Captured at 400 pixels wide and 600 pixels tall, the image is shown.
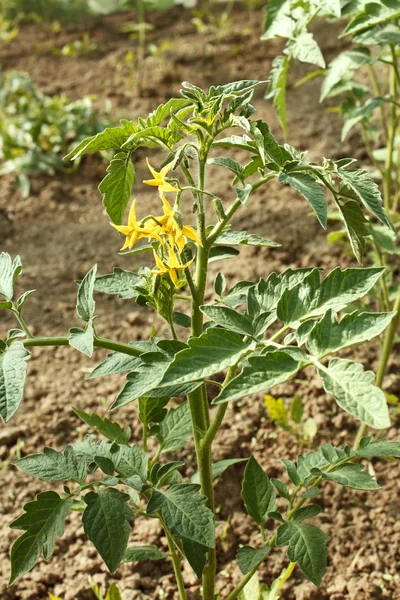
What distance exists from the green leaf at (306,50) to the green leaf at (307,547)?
0.82 meters

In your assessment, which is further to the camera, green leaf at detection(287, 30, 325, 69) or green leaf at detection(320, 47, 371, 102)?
green leaf at detection(320, 47, 371, 102)

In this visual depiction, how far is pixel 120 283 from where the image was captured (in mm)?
1115

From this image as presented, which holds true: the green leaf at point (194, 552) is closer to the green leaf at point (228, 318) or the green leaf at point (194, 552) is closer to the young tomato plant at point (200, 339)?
the young tomato plant at point (200, 339)

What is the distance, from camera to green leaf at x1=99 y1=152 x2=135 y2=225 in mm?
1062

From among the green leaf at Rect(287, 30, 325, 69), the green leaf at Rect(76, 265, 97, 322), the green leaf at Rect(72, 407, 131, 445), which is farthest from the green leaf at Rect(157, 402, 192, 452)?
the green leaf at Rect(287, 30, 325, 69)

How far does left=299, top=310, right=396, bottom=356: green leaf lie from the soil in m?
0.84

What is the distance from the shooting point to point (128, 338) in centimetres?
227

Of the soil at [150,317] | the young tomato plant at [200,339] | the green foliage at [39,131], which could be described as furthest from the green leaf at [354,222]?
the green foliage at [39,131]

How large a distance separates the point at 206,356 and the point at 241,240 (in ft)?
0.86

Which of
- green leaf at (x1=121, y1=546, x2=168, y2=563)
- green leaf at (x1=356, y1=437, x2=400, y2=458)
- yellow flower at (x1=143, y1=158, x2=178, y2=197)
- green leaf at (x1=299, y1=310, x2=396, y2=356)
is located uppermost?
yellow flower at (x1=143, y1=158, x2=178, y2=197)

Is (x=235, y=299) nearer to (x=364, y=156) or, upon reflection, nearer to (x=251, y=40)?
(x=364, y=156)

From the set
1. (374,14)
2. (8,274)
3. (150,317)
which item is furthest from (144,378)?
(150,317)

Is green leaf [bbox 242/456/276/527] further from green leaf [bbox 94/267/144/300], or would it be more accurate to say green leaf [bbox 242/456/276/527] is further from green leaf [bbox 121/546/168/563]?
green leaf [bbox 94/267/144/300]

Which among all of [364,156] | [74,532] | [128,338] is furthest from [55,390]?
[364,156]
